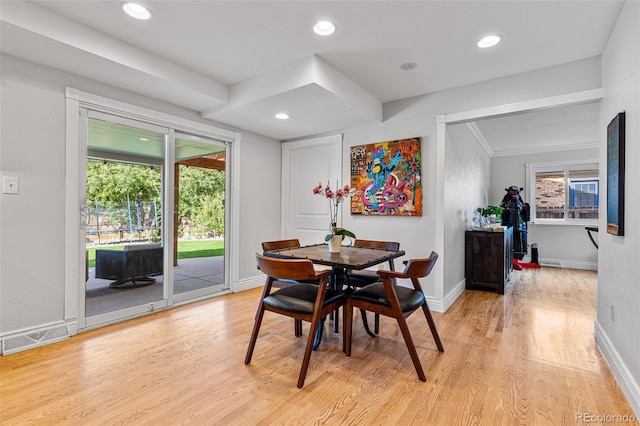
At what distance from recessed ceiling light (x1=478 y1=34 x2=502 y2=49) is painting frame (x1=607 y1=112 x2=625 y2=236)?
1.01m

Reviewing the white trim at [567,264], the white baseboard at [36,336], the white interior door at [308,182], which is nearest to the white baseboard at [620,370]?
the white interior door at [308,182]

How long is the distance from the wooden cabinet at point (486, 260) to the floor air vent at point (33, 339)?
15.4 feet

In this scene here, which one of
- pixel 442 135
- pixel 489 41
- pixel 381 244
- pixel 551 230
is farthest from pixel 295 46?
pixel 551 230

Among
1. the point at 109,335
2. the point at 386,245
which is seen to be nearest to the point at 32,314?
the point at 109,335

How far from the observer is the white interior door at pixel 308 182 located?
434 centimetres

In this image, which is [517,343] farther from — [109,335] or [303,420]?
[109,335]

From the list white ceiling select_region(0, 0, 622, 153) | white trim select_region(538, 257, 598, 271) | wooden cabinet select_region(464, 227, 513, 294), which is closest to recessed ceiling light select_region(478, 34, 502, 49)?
white ceiling select_region(0, 0, 622, 153)

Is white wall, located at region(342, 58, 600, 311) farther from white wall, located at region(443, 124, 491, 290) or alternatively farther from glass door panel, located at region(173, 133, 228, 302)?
glass door panel, located at region(173, 133, 228, 302)

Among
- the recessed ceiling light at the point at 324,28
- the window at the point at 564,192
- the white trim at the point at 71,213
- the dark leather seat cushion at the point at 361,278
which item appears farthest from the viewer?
the window at the point at 564,192

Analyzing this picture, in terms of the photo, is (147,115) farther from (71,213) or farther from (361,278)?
(361,278)

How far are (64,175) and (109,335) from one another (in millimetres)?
1430

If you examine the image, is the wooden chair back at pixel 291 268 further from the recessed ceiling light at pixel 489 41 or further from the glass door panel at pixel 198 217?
the recessed ceiling light at pixel 489 41

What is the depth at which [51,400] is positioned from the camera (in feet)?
5.79

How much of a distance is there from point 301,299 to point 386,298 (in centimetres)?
59
